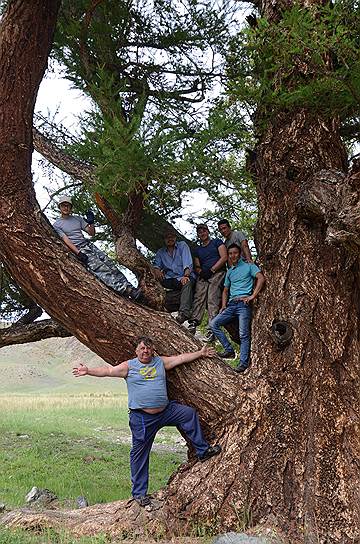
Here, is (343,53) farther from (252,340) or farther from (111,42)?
(111,42)

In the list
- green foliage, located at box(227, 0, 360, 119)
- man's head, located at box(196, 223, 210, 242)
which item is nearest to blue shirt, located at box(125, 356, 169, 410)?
man's head, located at box(196, 223, 210, 242)

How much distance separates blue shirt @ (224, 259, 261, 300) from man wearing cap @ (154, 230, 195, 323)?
73cm

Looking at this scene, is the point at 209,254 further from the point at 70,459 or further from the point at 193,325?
the point at 70,459

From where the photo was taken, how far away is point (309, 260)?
5641 millimetres

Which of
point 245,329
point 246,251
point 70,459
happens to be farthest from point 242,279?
point 70,459

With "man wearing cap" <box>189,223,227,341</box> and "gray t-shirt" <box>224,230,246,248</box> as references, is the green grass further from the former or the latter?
"gray t-shirt" <box>224,230,246,248</box>

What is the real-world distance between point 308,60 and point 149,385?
302 centimetres

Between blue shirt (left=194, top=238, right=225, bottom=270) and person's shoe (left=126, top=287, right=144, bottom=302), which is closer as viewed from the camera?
person's shoe (left=126, top=287, right=144, bottom=302)

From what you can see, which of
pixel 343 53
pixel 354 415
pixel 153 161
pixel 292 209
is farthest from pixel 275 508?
pixel 343 53

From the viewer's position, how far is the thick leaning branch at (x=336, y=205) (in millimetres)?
4461

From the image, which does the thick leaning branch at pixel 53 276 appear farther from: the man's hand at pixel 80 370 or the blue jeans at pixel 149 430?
the man's hand at pixel 80 370

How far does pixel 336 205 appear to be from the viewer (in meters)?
4.93

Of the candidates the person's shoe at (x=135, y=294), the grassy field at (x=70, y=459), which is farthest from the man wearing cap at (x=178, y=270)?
the grassy field at (x=70, y=459)

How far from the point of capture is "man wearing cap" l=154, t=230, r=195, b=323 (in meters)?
6.76
